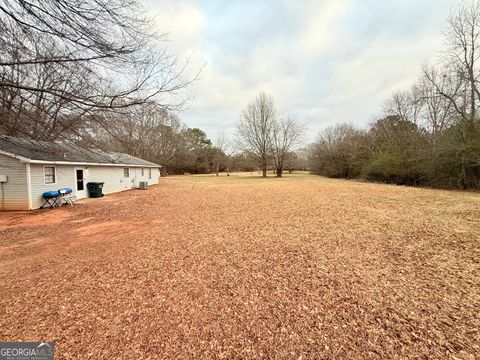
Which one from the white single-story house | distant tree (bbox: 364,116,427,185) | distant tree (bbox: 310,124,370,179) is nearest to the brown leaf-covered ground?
the white single-story house

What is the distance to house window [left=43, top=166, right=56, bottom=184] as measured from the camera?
10165 millimetres

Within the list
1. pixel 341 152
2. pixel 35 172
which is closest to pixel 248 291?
pixel 35 172

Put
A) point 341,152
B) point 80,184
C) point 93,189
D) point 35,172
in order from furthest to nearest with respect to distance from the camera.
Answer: point 341,152
point 93,189
point 80,184
point 35,172

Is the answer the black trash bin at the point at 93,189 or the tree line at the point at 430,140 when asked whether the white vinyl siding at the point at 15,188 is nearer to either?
the black trash bin at the point at 93,189

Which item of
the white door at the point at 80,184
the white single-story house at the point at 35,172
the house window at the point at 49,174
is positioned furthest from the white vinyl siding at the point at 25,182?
the white door at the point at 80,184

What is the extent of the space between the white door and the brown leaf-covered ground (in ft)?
22.3

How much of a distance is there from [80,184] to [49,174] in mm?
2323

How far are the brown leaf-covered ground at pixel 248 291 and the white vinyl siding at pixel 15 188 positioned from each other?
14.3ft

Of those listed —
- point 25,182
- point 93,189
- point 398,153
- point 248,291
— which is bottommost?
Answer: point 248,291

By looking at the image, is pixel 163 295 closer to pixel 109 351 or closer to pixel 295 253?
pixel 109 351

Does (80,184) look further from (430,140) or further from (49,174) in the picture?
(430,140)

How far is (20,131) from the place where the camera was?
493cm

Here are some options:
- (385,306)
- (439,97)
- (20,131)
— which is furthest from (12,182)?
(439,97)

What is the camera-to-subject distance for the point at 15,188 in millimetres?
9234
